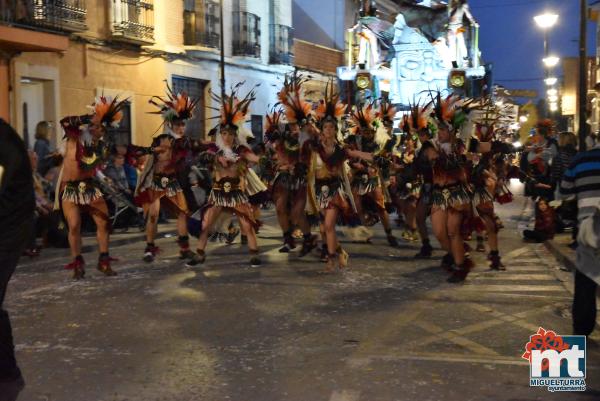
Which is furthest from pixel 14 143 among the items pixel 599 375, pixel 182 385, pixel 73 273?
pixel 73 273

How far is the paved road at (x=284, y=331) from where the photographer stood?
15.8ft

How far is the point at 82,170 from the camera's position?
28.5 feet

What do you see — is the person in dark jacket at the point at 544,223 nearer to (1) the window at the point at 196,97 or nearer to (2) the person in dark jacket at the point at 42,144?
(2) the person in dark jacket at the point at 42,144

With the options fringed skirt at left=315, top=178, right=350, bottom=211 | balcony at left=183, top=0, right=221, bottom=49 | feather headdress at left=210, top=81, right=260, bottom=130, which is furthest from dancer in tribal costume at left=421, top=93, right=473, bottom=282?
balcony at left=183, top=0, right=221, bottom=49

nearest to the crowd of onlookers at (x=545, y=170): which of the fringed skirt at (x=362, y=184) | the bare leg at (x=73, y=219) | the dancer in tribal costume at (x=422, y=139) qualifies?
the dancer in tribal costume at (x=422, y=139)

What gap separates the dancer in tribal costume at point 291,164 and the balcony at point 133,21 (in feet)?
35.7

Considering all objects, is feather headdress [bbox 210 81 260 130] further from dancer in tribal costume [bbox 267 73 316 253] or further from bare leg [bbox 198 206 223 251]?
bare leg [bbox 198 206 223 251]

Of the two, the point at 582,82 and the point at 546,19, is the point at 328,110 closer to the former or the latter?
the point at 582,82

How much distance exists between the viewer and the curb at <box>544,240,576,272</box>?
9766 millimetres

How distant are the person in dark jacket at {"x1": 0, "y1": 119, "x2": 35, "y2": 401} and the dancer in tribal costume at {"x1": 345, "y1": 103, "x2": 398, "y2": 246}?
782 cm

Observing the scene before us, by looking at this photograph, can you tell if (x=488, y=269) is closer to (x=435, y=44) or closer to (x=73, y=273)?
(x=73, y=273)

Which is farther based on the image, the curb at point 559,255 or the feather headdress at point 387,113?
the feather headdress at point 387,113

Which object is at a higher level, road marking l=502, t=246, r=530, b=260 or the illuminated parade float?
the illuminated parade float

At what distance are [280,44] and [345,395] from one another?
2660 cm
